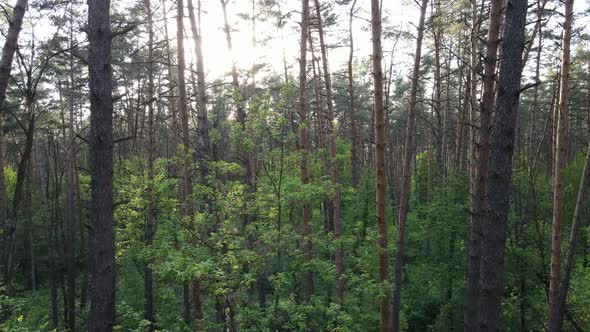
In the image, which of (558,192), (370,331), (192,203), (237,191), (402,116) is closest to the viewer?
(237,191)

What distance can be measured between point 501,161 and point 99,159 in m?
4.73

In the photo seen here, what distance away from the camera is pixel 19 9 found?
4699mm

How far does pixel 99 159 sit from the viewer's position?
14.9ft

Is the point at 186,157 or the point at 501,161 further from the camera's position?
the point at 186,157

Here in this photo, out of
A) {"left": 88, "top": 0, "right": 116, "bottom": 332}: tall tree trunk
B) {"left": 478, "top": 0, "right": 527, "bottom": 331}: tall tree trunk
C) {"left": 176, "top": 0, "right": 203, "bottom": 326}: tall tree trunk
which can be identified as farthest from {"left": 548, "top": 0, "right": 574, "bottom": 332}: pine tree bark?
{"left": 88, "top": 0, "right": 116, "bottom": 332}: tall tree trunk

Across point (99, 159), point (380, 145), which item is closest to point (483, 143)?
point (380, 145)

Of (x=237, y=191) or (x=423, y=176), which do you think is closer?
(x=237, y=191)

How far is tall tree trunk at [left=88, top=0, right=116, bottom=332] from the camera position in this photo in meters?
4.54

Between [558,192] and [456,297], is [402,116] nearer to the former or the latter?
[456,297]

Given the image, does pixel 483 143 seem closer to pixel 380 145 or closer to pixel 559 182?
pixel 380 145

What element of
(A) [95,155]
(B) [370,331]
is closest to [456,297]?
(B) [370,331]

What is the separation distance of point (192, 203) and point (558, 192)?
8106 millimetres

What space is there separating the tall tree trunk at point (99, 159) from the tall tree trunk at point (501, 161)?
15.0 ft

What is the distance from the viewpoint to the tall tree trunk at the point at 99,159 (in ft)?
14.9
